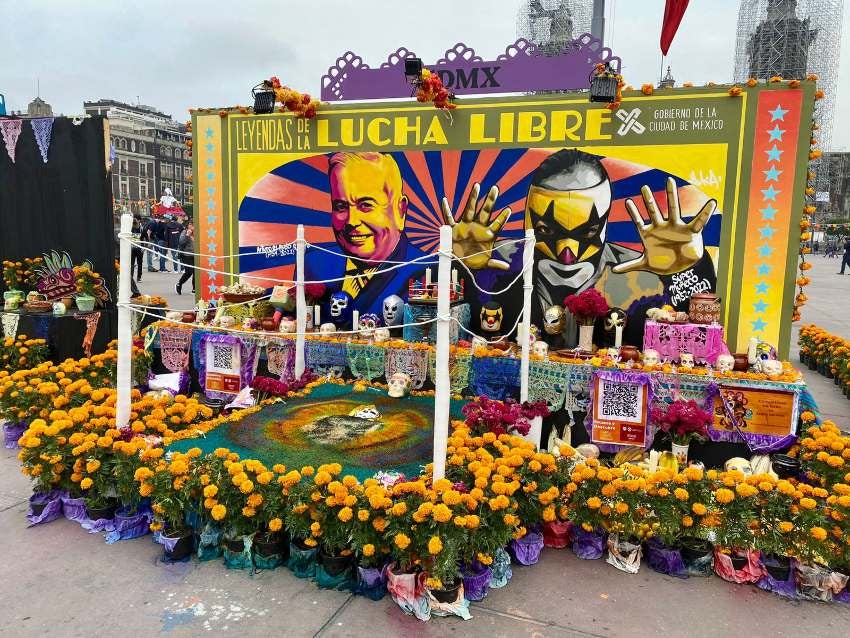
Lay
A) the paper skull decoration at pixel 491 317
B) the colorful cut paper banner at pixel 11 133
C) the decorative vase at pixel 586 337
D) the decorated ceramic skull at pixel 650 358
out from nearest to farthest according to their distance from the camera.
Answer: the decorated ceramic skull at pixel 650 358 < the decorative vase at pixel 586 337 < the paper skull decoration at pixel 491 317 < the colorful cut paper banner at pixel 11 133

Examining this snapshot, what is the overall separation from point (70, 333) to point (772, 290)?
25.7 feet

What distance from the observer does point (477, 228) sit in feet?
23.1

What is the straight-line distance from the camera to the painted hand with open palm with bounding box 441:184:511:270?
22.9 ft

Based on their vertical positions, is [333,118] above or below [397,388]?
above

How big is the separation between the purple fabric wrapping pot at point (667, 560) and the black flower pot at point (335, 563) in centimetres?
178

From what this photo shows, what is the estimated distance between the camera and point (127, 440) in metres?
4.29

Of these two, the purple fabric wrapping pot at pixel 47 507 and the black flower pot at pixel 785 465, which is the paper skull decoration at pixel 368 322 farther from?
the black flower pot at pixel 785 465

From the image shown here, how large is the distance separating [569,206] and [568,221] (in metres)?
0.16

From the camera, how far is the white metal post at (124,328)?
4457 millimetres

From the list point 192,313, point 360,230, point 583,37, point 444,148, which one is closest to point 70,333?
point 192,313

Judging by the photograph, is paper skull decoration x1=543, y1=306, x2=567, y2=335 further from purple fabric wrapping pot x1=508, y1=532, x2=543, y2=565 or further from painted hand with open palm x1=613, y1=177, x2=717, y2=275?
purple fabric wrapping pot x1=508, y1=532, x2=543, y2=565

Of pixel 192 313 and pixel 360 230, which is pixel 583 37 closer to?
pixel 360 230

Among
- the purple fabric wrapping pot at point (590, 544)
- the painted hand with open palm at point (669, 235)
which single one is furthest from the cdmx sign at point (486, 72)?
the purple fabric wrapping pot at point (590, 544)

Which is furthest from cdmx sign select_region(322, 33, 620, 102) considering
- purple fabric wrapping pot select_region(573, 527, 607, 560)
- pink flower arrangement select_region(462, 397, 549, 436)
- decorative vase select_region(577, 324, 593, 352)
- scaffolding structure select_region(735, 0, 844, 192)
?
scaffolding structure select_region(735, 0, 844, 192)
